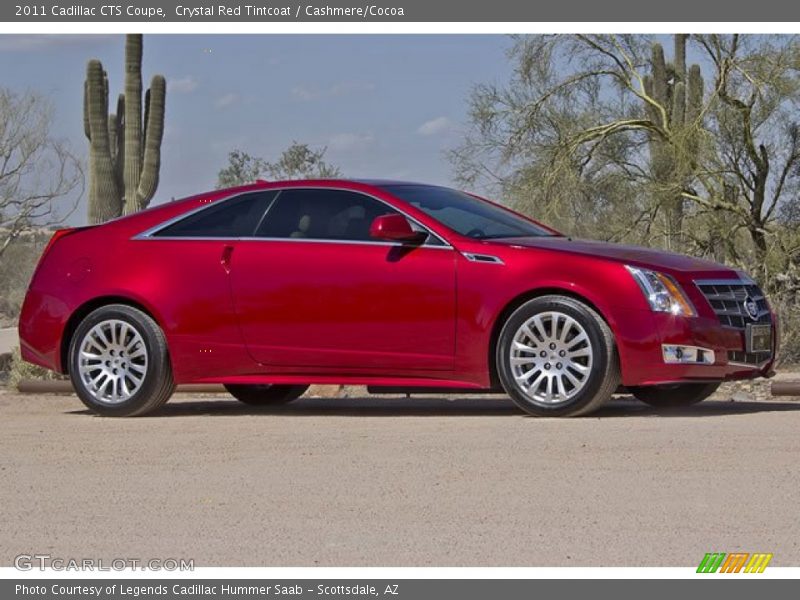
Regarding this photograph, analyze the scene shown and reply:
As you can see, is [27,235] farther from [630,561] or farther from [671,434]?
[630,561]

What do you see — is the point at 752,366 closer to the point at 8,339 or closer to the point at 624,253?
the point at 624,253

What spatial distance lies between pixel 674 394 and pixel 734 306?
112 cm

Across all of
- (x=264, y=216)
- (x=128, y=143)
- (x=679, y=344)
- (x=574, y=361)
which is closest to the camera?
(x=679, y=344)

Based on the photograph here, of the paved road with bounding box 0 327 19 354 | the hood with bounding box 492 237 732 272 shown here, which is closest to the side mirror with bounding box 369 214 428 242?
the hood with bounding box 492 237 732 272

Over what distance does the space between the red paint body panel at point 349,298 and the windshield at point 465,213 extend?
0.61 feet

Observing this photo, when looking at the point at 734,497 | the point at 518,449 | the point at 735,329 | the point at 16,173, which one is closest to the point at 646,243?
the point at 735,329

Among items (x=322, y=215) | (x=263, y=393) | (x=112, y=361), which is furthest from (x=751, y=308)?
(x=112, y=361)

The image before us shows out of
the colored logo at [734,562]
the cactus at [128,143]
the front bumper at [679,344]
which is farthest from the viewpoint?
the cactus at [128,143]

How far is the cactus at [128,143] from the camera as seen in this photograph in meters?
26.6

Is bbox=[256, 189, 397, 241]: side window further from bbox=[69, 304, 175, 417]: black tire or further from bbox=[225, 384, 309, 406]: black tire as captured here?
bbox=[225, 384, 309, 406]: black tire

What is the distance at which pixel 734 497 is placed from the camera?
7.25 meters

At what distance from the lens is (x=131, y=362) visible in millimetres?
11297

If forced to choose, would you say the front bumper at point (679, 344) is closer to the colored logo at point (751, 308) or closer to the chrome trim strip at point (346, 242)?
the colored logo at point (751, 308)

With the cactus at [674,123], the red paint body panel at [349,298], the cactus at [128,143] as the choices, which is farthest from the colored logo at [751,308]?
the cactus at [128,143]
